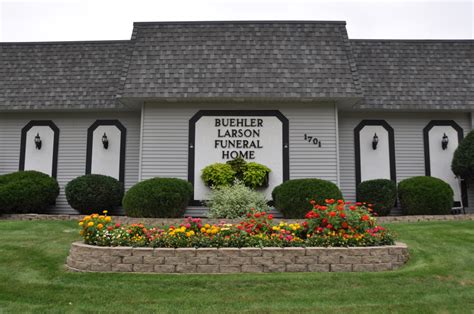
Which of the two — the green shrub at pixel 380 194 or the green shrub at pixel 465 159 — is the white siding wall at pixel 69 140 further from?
the green shrub at pixel 465 159

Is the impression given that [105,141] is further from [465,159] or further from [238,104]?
[465,159]

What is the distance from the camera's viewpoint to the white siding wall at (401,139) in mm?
14477

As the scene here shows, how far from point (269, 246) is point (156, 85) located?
298 inches

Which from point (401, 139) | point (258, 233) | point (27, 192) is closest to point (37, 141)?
point (27, 192)

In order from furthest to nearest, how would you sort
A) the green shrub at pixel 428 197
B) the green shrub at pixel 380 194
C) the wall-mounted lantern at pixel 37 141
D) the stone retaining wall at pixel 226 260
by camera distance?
the wall-mounted lantern at pixel 37 141 → the green shrub at pixel 380 194 → the green shrub at pixel 428 197 → the stone retaining wall at pixel 226 260

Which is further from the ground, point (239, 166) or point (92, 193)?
point (239, 166)

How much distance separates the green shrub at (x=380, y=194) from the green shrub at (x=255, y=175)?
9.89ft

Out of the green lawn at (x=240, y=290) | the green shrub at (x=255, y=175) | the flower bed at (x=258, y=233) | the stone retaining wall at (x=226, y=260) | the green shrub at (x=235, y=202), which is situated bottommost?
the green lawn at (x=240, y=290)

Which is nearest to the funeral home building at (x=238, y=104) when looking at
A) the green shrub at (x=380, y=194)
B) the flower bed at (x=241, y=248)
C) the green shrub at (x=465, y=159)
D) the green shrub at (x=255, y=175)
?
the green shrub at (x=255, y=175)

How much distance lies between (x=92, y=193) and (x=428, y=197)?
969cm

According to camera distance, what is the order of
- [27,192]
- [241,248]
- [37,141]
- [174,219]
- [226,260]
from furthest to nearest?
[37,141] < [27,192] < [174,219] < [241,248] < [226,260]

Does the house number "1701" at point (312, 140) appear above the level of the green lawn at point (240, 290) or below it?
above

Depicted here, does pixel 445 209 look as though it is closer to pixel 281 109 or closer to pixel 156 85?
pixel 281 109

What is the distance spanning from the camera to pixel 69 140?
14867mm
